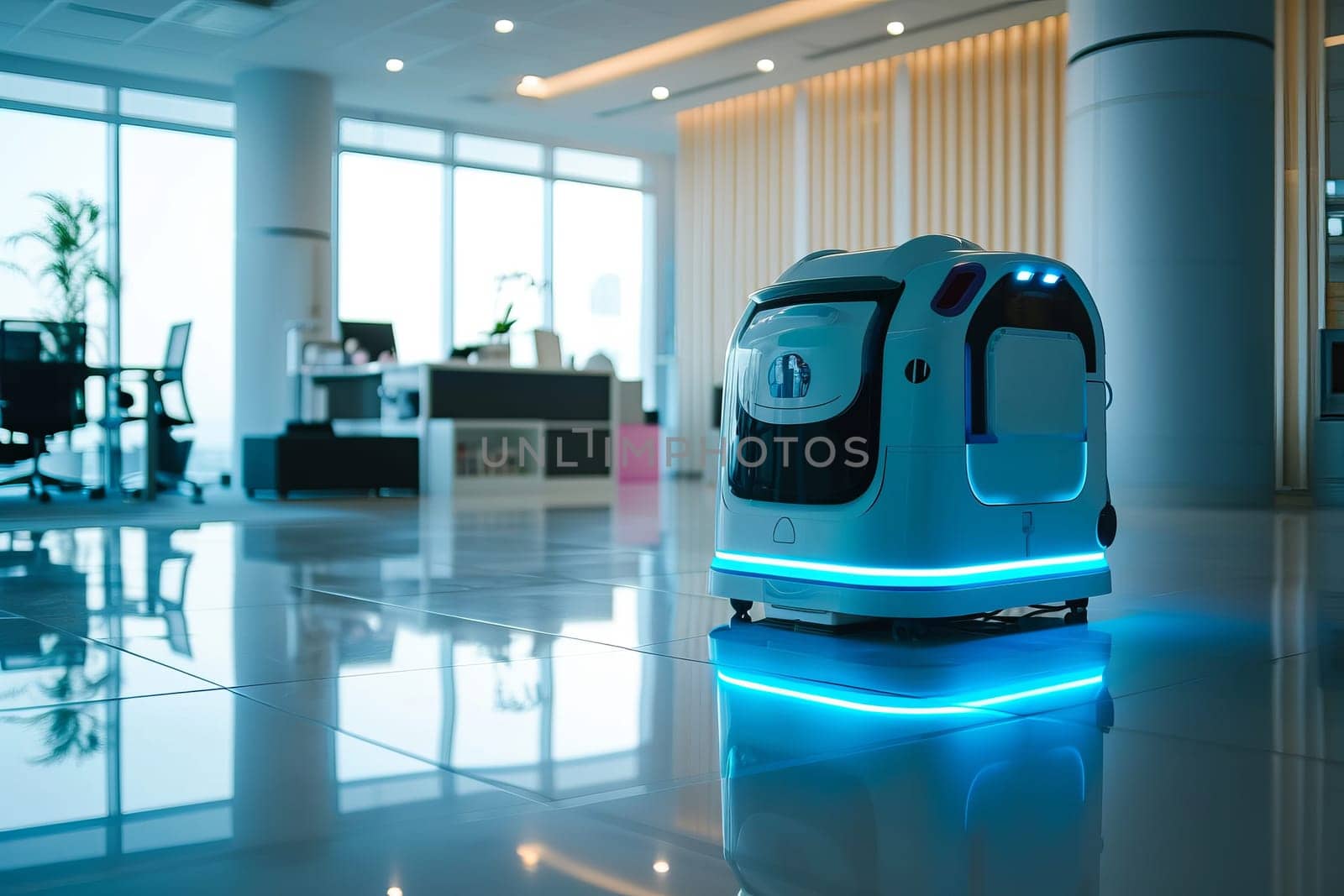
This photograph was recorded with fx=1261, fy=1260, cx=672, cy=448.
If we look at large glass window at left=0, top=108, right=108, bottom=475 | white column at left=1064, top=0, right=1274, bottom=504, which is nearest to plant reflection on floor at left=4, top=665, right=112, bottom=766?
white column at left=1064, top=0, right=1274, bottom=504

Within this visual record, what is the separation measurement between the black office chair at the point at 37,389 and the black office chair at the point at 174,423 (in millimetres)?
458

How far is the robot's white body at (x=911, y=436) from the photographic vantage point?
261 cm

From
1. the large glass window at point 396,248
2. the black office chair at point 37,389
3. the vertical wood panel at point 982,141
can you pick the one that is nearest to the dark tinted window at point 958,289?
the black office chair at point 37,389

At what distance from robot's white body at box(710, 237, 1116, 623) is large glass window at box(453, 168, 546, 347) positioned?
11.7 meters

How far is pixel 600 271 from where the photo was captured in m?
15.6

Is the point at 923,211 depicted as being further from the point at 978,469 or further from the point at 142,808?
the point at 142,808

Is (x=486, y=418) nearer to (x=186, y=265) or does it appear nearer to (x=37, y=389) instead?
(x=37, y=389)

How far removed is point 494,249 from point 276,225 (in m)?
3.24

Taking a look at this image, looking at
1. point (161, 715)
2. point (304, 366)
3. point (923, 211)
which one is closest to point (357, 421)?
point (304, 366)

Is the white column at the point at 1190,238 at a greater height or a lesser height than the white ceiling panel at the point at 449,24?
lesser

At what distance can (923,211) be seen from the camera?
11750 mm

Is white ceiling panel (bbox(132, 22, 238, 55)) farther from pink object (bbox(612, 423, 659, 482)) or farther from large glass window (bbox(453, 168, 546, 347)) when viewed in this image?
pink object (bbox(612, 423, 659, 482))

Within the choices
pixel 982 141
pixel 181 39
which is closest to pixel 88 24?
pixel 181 39

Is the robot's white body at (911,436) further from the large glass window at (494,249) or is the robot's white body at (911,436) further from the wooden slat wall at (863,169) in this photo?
the large glass window at (494,249)
